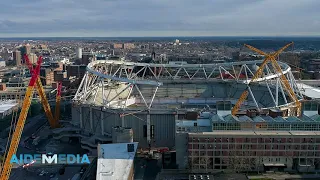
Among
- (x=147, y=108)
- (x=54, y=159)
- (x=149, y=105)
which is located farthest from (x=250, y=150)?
(x=54, y=159)

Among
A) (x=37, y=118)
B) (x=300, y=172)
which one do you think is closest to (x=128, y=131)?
(x=300, y=172)

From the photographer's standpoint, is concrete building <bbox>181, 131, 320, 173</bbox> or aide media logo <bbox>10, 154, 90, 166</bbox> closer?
concrete building <bbox>181, 131, 320, 173</bbox>

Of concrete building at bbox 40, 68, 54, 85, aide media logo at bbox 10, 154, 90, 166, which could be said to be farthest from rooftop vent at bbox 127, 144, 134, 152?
concrete building at bbox 40, 68, 54, 85

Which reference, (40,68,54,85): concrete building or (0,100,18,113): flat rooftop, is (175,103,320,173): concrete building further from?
(40,68,54,85): concrete building

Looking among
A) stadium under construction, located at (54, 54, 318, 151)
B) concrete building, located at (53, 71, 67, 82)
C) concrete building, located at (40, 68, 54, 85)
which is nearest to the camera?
stadium under construction, located at (54, 54, 318, 151)

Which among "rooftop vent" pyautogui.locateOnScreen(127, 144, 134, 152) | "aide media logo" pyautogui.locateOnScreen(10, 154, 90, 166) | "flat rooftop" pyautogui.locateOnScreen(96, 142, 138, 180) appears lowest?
"aide media logo" pyautogui.locateOnScreen(10, 154, 90, 166)

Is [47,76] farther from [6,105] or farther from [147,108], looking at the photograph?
[147,108]

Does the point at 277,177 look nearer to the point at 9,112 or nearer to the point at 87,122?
the point at 87,122

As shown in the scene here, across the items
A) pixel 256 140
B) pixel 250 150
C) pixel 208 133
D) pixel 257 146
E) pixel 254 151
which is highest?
pixel 208 133
